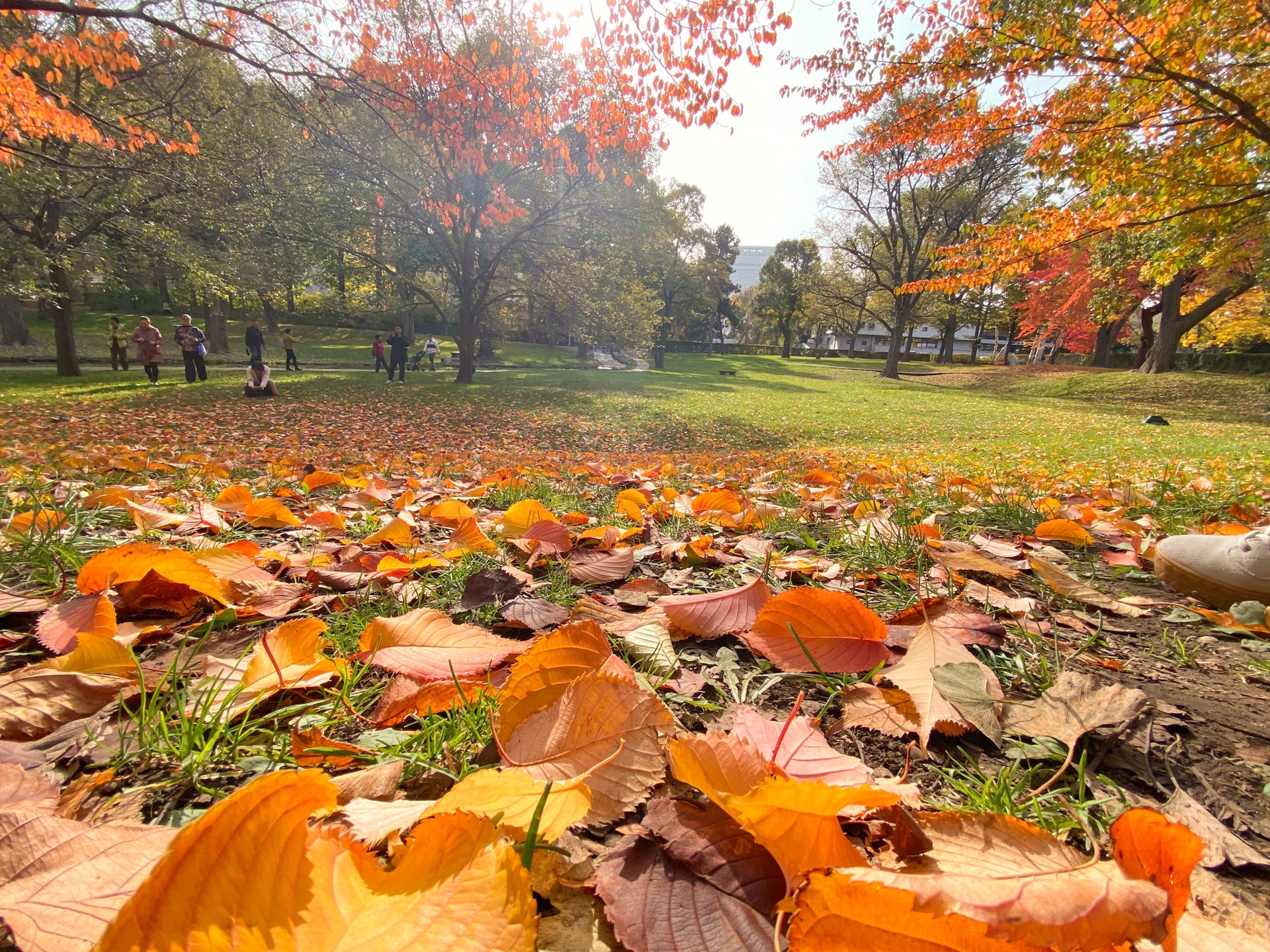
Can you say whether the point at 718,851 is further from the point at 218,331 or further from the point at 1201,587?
the point at 218,331

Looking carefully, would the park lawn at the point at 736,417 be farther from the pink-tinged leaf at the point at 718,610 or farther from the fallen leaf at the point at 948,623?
the pink-tinged leaf at the point at 718,610

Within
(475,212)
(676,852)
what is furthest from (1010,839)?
(475,212)

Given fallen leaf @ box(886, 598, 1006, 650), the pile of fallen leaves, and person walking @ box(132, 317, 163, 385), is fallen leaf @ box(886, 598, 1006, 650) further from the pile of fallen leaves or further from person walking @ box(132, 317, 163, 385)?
person walking @ box(132, 317, 163, 385)

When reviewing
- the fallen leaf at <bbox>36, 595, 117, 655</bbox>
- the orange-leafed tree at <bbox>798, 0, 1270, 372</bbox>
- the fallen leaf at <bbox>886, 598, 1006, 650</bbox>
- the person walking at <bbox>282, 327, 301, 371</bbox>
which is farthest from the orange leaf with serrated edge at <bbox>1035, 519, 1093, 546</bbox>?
the person walking at <bbox>282, 327, 301, 371</bbox>

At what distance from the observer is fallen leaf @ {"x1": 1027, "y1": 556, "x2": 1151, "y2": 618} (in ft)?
4.88

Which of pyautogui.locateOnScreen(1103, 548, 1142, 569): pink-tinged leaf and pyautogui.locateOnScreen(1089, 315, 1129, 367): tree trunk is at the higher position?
pyautogui.locateOnScreen(1089, 315, 1129, 367): tree trunk

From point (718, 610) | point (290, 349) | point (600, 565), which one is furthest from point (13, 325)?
point (718, 610)

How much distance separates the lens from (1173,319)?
2138 centimetres

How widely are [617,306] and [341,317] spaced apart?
87.8 feet

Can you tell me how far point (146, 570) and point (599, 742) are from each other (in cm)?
117

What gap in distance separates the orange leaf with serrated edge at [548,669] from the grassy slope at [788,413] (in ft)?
17.8

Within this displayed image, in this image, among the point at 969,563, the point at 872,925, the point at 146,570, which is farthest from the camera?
the point at 969,563

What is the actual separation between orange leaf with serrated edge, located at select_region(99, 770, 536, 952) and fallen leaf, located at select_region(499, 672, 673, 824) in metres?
0.22

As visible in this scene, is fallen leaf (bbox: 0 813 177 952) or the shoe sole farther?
the shoe sole
